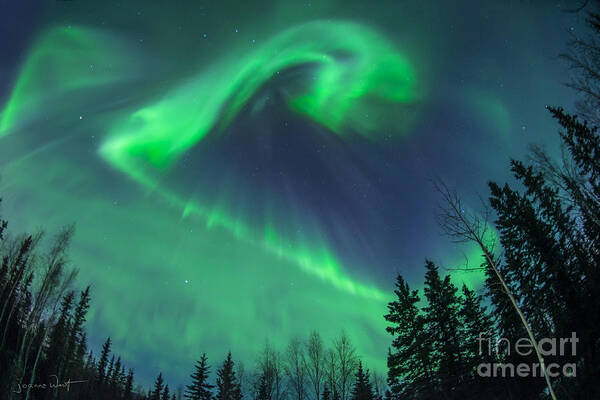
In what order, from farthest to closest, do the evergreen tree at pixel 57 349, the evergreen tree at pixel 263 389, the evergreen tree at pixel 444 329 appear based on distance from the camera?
the evergreen tree at pixel 263 389
the evergreen tree at pixel 57 349
the evergreen tree at pixel 444 329

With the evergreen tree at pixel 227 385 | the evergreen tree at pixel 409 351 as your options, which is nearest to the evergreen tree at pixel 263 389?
the evergreen tree at pixel 227 385

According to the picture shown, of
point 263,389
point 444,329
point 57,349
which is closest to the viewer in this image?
point 444,329

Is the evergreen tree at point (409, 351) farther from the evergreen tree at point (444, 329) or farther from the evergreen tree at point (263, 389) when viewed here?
the evergreen tree at point (263, 389)

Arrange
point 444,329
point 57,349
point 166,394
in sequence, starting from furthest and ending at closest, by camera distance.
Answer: point 166,394 → point 57,349 → point 444,329

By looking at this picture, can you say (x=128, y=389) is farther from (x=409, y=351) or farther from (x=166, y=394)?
(x=409, y=351)

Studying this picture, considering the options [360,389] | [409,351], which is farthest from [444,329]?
[360,389]

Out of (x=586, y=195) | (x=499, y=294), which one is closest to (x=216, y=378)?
(x=499, y=294)

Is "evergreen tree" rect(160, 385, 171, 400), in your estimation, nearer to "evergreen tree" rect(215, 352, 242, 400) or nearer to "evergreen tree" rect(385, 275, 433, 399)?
"evergreen tree" rect(215, 352, 242, 400)

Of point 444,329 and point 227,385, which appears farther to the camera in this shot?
point 227,385

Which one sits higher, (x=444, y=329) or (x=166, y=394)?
(x=444, y=329)

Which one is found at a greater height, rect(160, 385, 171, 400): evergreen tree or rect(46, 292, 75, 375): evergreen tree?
rect(46, 292, 75, 375): evergreen tree

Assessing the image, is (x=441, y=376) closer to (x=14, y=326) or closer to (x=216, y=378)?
(x=216, y=378)

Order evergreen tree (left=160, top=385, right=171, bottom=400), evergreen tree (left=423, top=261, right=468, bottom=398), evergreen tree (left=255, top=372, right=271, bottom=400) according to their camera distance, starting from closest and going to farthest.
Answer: evergreen tree (left=423, top=261, right=468, bottom=398)
evergreen tree (left=255, top=372, right=271, bottom=400)
evergreen tree (left=160, top=385, right=171, bottom=400)

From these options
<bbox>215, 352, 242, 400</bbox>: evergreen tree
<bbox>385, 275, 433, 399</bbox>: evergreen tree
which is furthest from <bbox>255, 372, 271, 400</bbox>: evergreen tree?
<bbox>385, 275, 433, 399</bbox>: evergreen tree
